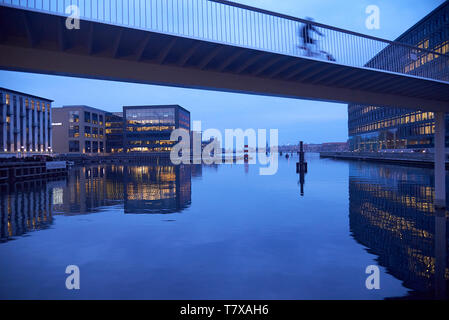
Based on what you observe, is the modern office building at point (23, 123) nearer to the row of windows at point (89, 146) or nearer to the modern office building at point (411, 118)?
the row of windows at point (89, 146)

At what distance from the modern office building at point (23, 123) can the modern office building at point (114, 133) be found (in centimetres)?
4722

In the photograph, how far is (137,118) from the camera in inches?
5251

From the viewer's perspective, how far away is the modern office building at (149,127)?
433ft

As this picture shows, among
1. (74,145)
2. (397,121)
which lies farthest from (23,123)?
(397,121)

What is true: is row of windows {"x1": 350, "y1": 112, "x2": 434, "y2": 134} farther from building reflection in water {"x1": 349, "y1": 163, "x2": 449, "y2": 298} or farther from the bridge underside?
the bridge underside

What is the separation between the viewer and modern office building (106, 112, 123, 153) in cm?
14325

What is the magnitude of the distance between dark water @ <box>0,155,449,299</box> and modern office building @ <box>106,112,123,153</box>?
439 feet

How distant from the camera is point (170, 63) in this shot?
9461mm

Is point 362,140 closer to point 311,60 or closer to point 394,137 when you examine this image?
point 394,137

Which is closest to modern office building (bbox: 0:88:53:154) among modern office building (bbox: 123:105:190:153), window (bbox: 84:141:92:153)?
window (bbox: 84:141:92:153)

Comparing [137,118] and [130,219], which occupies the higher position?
[137,118]

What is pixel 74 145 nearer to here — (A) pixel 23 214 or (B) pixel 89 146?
(B) pixel 89 146
